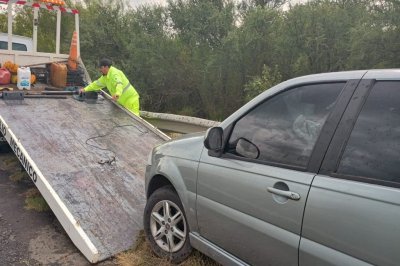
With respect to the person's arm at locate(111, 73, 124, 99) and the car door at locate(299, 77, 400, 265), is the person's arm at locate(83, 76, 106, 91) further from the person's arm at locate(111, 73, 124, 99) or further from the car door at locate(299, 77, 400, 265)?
the car door at locate(299, 77, 400, 265)

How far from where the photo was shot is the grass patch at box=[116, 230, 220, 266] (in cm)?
355

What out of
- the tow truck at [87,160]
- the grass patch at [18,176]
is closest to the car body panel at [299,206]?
the tow truck at [87,160]

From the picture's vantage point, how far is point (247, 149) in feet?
9.52

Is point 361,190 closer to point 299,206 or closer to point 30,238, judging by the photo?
point 299,206

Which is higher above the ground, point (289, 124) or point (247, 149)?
point (289, 124)

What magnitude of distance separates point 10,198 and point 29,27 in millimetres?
12284

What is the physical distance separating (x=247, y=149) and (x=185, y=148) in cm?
79

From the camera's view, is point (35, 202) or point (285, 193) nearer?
point (285, 193)

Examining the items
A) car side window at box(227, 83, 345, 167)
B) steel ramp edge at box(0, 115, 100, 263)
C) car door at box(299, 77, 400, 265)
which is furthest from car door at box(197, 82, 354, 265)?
steel ramp edge at box(0, 115, 100, 263)

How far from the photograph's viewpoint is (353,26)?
29.3 feet

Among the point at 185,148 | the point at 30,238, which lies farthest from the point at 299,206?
the point at 30,238

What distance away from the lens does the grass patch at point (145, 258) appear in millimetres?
3551

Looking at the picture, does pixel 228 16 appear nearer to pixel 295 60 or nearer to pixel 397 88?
pixel 295 60

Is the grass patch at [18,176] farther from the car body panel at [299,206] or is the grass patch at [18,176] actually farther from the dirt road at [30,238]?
the car body panel at [299,206]
